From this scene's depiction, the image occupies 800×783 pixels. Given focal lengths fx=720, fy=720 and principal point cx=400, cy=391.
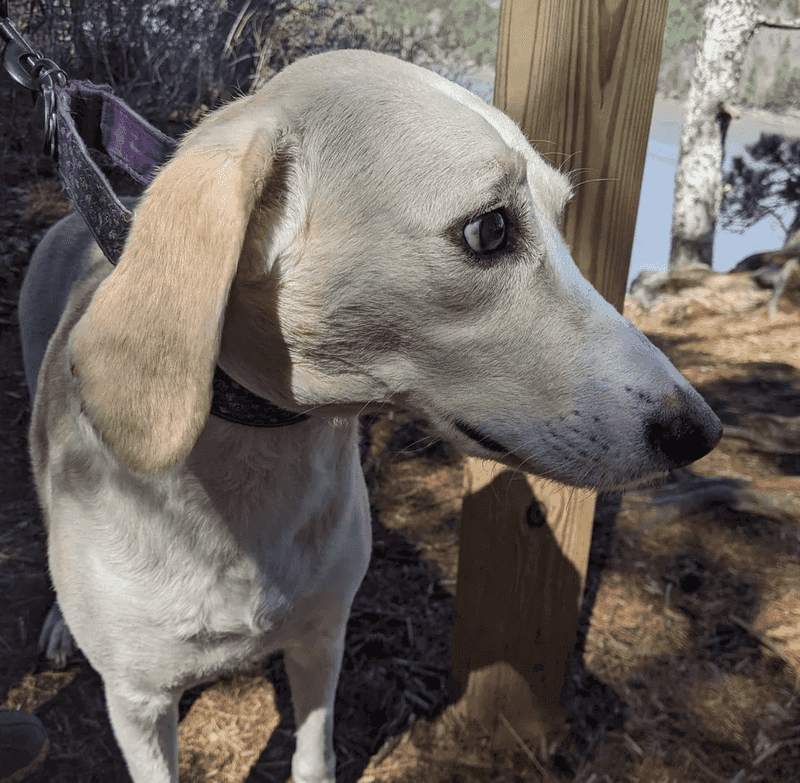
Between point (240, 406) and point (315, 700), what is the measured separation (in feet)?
3.62

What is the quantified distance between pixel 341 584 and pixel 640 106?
1.44 m

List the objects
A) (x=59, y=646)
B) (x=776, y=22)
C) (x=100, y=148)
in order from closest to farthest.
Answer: (x=100, y=148) → (x=59, y=646) → (x=776, y=22)

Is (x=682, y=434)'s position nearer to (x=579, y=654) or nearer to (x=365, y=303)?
(x=365, y=303)

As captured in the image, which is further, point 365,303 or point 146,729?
point 146,729

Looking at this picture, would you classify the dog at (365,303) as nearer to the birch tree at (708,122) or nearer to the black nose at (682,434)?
the black nose at (682,434)

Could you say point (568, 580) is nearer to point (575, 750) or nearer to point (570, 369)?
point (575, 750)

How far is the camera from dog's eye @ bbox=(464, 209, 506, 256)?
3.99 feet

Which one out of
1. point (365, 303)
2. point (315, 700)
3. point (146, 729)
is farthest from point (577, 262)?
point (146, 729)

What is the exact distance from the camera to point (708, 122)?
25.1ft

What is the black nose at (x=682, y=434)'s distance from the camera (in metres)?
1.24

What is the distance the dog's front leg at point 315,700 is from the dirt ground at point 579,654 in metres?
0.28

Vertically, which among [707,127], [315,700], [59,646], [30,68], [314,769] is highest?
[30,68]

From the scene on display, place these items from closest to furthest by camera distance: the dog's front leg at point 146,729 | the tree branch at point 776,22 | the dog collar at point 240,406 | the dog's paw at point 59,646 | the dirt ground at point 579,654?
the dog collar at point 240,406
the dog's front leg at point 146,729
the dirt ground at point 579,654
the dog's paw at point 59,646
the tree branch at point 776,22

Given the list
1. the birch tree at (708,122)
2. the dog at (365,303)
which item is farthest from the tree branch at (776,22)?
the dog at (365,303)
